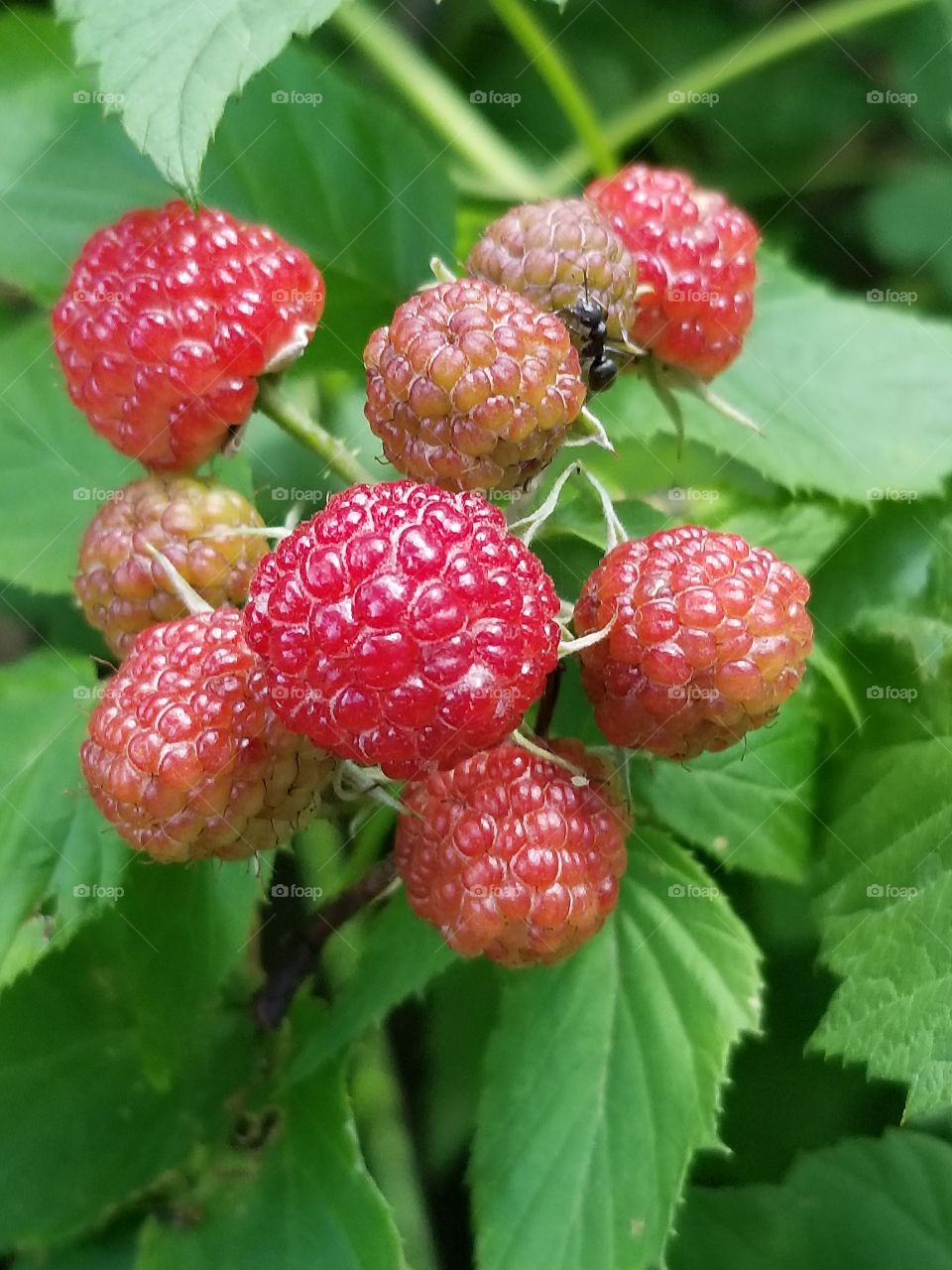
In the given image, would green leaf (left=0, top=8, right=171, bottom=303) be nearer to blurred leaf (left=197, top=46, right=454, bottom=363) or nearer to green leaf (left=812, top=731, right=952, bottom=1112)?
blurred leaf (left=197, top=46, right=454, bottom=363)

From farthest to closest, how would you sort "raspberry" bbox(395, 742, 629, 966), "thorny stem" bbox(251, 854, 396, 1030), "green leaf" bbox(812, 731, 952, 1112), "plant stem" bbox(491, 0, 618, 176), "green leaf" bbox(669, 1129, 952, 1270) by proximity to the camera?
"plant stem" bbox(491, 0, 618, 176) < "green leaf" bbox(669, 1129, 952, 1270) < "thorny stem" bbox(251, 854, 396, 1030) < "green leaf" bbox(812, 731, 952, 1112) < "raspberry" bbox(395, 742, 629, 966)

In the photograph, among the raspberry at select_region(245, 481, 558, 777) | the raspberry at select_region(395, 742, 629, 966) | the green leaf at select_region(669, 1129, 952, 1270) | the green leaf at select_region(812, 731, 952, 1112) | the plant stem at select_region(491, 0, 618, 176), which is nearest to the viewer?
the raspberry at select_region(245, 481, 558, 777)

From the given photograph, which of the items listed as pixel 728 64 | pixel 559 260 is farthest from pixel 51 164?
pixel 728 64

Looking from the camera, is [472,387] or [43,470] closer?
[472,387]

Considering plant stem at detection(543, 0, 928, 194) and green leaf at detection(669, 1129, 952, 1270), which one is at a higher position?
plant stem at detection(543, 0, 928, 194)

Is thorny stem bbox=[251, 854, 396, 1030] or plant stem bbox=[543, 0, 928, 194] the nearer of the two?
thorny stem bbox=[251, 854, 396, 1030]

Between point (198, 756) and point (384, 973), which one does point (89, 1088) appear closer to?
point (384, 973)

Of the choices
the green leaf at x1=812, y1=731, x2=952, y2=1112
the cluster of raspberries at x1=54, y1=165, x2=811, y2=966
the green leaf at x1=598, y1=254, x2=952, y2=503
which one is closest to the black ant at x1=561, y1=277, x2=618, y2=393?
the cluster of raspberries at x1=54, y1=165, x2=811, y2=966

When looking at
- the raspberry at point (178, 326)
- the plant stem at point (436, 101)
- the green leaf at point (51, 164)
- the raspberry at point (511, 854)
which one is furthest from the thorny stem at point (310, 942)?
the plant stem at point (436, 101)
